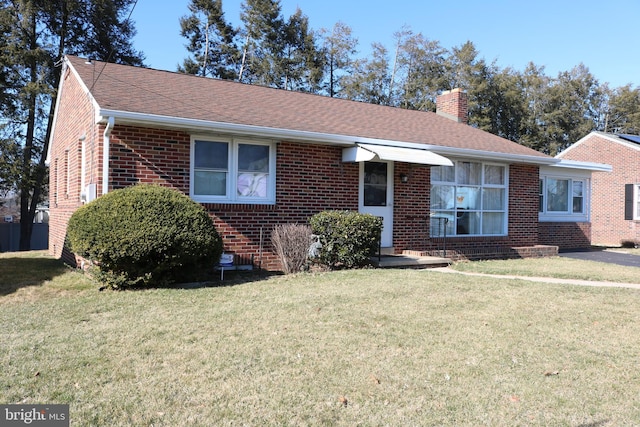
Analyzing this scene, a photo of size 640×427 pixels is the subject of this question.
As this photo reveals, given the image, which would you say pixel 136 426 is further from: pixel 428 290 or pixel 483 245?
pixel 483 245

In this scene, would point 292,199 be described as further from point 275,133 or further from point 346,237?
point 346,237

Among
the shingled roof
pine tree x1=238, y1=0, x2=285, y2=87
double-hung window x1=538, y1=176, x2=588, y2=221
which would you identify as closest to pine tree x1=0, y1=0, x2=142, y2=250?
pine tree x1=238, y1=0, x2=285, y2=87

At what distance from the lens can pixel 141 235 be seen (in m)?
7.31

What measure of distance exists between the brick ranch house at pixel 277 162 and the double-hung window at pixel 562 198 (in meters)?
2.52

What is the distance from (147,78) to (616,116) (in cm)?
4721

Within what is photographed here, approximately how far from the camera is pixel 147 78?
39.4ft

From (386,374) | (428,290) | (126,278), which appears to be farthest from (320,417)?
(126,278)

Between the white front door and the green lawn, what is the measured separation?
13.1ft

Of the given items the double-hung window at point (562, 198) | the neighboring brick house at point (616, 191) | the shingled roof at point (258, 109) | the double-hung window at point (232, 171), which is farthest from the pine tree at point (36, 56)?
the neighboring brick house at point (616, 191)

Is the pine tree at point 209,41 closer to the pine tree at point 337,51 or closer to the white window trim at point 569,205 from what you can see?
the pine tree at point 337,51

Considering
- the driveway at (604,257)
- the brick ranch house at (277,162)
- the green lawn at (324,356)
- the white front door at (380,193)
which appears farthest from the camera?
the driveway at (604,257)

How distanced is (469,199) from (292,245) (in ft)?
18.9

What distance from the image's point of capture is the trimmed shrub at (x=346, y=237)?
9.58 meters

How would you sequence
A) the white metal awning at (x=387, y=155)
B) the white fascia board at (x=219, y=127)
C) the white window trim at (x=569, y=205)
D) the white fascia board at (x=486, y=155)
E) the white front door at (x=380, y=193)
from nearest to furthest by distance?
the white fascia board at (x=219, y=127) < the white metal awning at (x=387, y=155) < the white front door at (x=380, y=193) < the white fascia board at (x=486, y=155) < the white window trim at (x=569, y=205)
